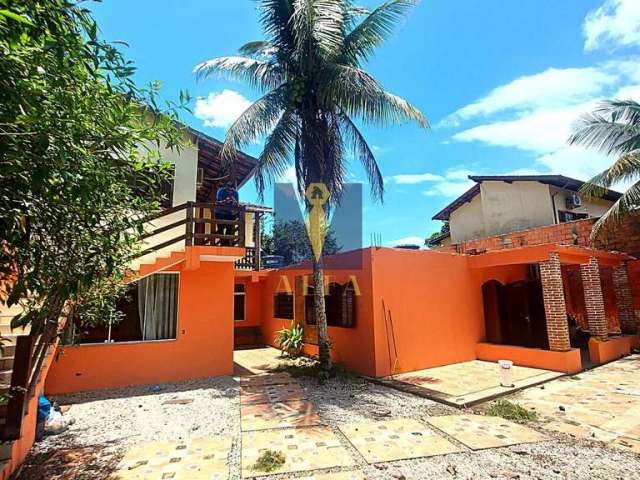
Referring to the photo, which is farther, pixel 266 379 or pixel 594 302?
A: pixel 594 302

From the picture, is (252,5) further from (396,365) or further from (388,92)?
(396,365)

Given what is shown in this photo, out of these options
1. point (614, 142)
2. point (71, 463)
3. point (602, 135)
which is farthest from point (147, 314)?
point (614, 142)

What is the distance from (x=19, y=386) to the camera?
3795 millimetres

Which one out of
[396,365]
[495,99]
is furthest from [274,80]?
[396,365]

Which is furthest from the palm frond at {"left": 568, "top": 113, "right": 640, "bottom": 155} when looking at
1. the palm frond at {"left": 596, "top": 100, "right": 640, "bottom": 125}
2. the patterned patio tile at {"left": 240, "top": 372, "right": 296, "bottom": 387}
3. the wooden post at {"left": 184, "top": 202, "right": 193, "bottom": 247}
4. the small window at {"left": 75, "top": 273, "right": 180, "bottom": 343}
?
the small window at {"left": 75, "top": 273, "right": 180, "bottom": 343}

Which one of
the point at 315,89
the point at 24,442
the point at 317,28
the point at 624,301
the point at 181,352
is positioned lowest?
the point at 24,442

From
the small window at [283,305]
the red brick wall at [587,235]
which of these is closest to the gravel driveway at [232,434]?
the small window at [283,305]

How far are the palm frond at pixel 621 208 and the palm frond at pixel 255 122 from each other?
10609mm

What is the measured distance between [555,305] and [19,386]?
34.0ft

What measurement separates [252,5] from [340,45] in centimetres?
248

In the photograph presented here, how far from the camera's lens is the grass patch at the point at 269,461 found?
12.8ft

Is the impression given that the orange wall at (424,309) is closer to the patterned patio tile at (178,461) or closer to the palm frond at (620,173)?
the patterned patio tile at (178,461)

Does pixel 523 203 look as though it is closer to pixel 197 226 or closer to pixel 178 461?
pixel 197 226

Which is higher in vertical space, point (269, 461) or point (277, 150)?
point (277, 150)
